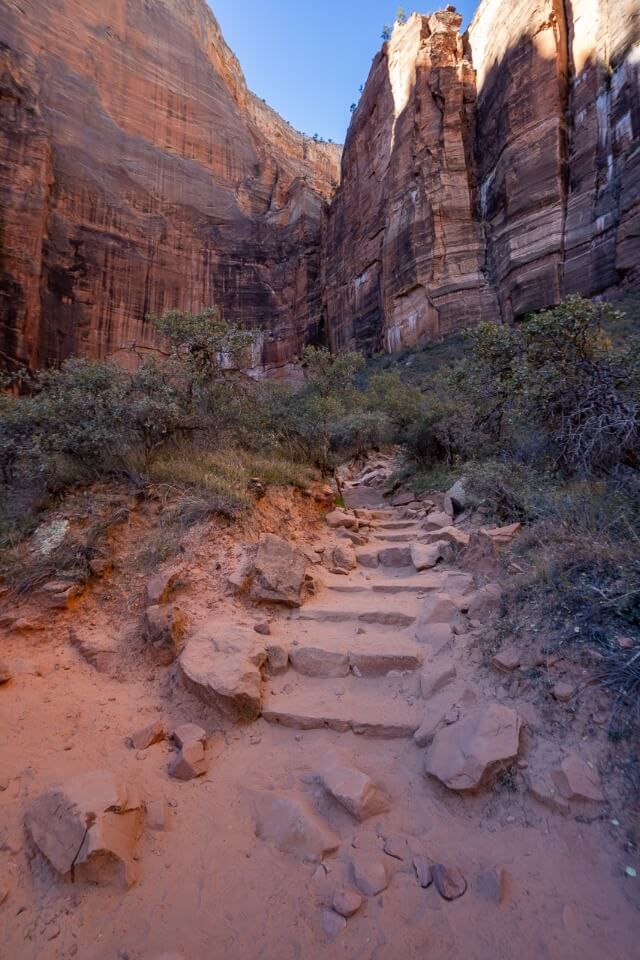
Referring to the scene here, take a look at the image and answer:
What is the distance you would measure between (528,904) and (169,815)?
1.78m

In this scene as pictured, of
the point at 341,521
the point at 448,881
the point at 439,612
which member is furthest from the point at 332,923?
the point at 341,521

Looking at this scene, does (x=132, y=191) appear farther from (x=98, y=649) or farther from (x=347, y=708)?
(x=347, y=708)

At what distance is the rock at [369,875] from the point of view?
1902 mm

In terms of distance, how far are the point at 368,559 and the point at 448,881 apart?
4.00 m

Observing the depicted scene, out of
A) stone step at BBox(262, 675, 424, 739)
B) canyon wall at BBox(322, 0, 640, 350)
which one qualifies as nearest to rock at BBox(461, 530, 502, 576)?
stone step at BBox(262, 675, 424, 739)

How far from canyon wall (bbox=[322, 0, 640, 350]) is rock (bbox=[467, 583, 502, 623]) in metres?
20.5

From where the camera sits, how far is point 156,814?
7.63 ft

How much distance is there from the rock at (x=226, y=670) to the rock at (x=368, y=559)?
7.67ft

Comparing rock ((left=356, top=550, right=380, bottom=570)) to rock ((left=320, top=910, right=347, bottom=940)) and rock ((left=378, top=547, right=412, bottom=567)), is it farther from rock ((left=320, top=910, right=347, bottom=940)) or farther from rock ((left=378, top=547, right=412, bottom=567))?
rock ((left=320, top=910, right=347, bottom=940))

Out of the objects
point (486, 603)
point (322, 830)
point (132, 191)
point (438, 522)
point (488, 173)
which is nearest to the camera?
point (322, 830)

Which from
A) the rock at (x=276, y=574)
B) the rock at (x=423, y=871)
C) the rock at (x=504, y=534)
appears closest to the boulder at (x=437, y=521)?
the rock at (x=504, y=534)

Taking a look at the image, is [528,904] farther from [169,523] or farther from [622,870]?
[169,523]

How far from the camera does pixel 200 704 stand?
3.16m

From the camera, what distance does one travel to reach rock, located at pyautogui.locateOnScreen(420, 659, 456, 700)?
10.0ft
